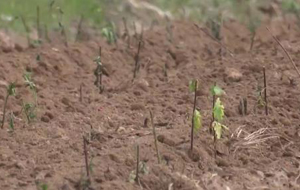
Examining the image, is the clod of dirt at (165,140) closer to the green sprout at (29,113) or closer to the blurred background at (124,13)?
the green sprout at (29,113)

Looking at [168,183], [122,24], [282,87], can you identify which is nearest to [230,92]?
[282,87]

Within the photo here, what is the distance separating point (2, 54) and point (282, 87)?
1.97 meters

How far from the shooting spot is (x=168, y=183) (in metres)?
4.00

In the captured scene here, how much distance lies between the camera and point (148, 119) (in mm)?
4879

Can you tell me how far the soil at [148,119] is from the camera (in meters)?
4.11

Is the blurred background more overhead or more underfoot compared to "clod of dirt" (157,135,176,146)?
more overhead

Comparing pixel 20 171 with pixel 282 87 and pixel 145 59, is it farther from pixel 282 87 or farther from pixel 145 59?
pixel 145 59

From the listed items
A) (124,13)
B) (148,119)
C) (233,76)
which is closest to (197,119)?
(148,119)

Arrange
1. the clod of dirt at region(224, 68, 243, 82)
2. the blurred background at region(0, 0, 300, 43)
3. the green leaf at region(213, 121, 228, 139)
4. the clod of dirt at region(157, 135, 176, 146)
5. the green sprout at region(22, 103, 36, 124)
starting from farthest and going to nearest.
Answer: the blurred background at region(0, 0, 300, 43) < the clod of dirt at region(224, 68, 243, 82) < the green sprout at region(22, 103, 36, 124) < the clod of dirt at region(157, 135, 176, 146) < the green leaf at region(213, 121, 228, 139)

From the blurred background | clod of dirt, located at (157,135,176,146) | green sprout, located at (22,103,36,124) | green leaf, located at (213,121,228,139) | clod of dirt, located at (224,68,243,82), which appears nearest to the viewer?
green leaf, located at (213,121,228,139)

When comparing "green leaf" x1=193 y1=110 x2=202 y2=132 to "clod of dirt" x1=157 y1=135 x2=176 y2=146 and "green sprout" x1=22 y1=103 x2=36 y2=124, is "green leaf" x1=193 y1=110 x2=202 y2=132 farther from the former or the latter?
"green sprout" x1=22 y1=103 x2=36 y2=124

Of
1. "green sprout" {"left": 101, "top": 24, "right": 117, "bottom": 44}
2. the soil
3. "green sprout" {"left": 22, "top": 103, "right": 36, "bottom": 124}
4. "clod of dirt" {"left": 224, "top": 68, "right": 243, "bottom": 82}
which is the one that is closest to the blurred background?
"green sprout" {"left": 101, "top": 24, "right": 117, "bottom": 44}

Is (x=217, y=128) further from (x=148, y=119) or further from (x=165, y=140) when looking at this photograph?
(x=148, y=119)

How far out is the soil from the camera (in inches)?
162
